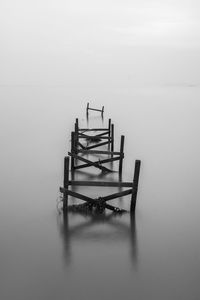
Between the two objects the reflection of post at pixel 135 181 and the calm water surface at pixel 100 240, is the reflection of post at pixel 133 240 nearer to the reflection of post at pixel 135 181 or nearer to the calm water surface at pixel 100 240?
the calm water surface at pixel 100 240

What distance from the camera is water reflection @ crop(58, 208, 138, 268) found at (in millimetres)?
13352

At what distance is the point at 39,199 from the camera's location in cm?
1778

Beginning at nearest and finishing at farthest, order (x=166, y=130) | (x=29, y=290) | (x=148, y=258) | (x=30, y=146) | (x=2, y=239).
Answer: (x=29, y=290), (x=148, y=258), (x=2, y=239), (x=30, y=146), (x=166, y=130)

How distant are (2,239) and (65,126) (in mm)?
33372

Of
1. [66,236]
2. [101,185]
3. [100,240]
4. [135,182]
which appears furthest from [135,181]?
[66,236]

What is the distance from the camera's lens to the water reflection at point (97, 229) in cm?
1335

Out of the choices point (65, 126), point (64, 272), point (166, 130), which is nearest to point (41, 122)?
point (65, 126)

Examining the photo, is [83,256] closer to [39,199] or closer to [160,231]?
[160,231]

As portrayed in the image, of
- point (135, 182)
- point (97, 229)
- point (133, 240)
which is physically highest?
point (135, 182)

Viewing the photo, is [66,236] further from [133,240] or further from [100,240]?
[133,240]

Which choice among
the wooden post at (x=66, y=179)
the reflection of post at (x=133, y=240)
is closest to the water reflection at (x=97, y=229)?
the reflection of post at (x=133, y=240)

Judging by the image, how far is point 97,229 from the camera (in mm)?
14289

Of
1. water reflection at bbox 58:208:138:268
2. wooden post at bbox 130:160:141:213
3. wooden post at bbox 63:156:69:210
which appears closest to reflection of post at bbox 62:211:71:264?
water reflection at bbox 58:208:138:268

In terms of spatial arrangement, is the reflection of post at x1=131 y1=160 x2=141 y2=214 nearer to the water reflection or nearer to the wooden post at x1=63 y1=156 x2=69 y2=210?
the water reflection
